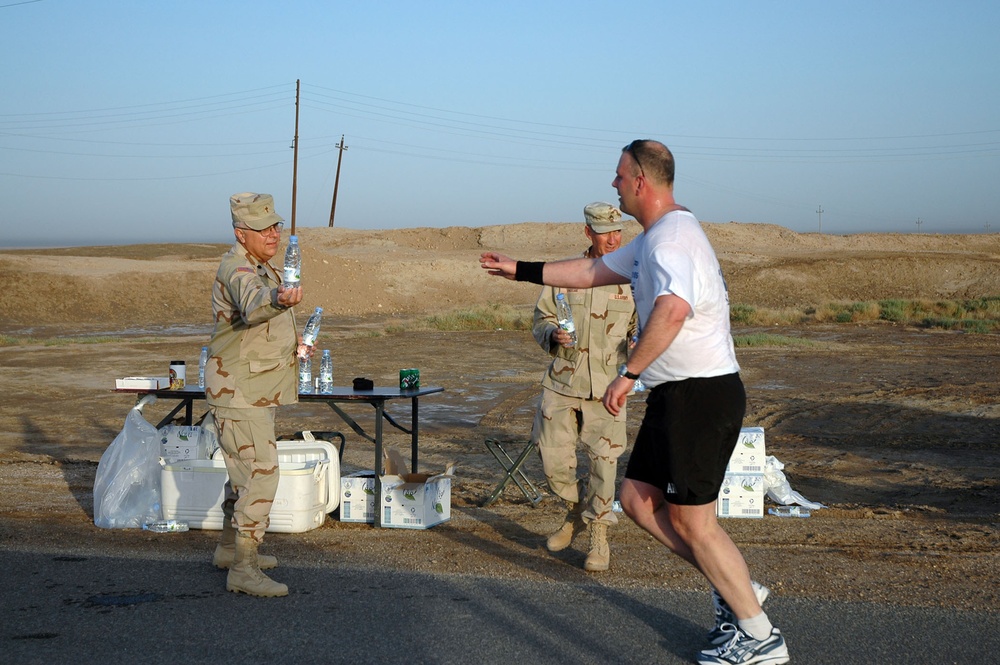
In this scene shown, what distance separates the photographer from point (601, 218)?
6367 mm

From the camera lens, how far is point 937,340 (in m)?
24.5

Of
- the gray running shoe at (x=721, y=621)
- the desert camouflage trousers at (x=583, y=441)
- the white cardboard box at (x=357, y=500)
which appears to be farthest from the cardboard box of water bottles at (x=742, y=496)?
the gray running shoe at (x=721, y=621)

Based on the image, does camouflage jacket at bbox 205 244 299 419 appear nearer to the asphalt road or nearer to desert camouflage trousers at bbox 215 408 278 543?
desert camouflage trousers at bbox 215 408 278 543

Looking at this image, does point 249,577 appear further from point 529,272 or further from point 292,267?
point 529,272

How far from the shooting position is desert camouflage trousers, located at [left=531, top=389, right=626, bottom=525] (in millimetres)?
6352

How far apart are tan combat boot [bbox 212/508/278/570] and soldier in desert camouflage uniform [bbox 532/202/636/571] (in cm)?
172

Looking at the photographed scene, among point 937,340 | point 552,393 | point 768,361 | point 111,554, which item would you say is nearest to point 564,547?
point 552,393

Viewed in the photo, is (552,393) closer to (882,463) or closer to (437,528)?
(437,528)

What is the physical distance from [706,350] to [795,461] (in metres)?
6.84

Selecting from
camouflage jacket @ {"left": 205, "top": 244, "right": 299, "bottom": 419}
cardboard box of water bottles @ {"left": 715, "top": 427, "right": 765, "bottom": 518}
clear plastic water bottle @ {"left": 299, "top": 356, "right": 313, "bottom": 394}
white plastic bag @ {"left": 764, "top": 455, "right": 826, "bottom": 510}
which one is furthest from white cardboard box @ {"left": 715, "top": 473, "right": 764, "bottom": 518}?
camouflage jacket @ {"left": 205, "top": 244, "right": 299, "bottom": 419}

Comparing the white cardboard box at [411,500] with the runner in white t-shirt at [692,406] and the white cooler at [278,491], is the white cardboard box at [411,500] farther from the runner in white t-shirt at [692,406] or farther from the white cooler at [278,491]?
the runner in white t-shirt at [692,406]

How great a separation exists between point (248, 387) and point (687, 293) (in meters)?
2.58

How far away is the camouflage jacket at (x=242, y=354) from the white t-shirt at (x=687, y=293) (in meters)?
2.17

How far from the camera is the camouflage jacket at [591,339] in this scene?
6.37 meters
